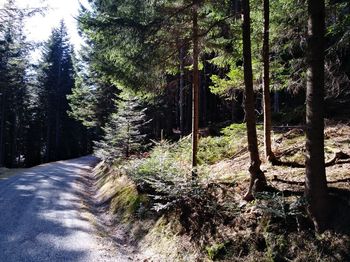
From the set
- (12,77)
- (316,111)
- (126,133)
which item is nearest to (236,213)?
(316,111)

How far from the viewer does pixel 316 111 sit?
5.62 m

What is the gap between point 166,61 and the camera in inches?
389

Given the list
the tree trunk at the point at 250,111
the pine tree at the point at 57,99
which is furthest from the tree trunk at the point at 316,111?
the pine tree at the point at 57,99

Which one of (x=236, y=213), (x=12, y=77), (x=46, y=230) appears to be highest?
(x=12, y=77)

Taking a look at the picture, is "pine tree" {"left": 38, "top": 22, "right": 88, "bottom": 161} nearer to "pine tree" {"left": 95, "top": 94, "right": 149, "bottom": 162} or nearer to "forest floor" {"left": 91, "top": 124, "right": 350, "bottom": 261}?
"pine tree" {"left": 95, "top": 94, "right": 149, "bottom": 162}

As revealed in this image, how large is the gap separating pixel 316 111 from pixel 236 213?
7.81ft

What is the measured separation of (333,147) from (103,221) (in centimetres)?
686

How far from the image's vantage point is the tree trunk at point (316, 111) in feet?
18.3

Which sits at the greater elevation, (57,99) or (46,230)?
(57,99)

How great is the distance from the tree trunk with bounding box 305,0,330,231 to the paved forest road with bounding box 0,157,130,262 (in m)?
4.14

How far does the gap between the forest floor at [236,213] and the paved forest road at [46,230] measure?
2.86ft

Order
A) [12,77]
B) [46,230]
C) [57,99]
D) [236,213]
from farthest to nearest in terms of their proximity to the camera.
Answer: [57,99]
[12,77]
[46,230]
[236,213]

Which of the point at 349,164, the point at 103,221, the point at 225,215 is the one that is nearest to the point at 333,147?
the point at 349,164

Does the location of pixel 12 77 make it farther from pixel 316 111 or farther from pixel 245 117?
pixel 316 111
